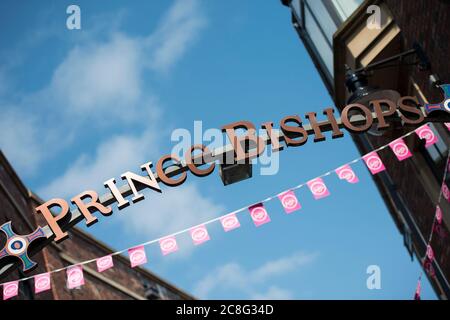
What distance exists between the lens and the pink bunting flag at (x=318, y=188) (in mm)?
7645

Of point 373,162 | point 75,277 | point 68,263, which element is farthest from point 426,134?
point 68,263

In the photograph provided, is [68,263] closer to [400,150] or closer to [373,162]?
[373,162]

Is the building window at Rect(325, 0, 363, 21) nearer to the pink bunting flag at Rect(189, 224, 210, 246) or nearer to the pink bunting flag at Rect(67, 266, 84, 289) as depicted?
the pink bunting flag at Rect(189, 224, 210, 246)

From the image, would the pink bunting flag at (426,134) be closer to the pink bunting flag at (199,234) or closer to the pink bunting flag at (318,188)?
the pink bunting flag at (318,188)

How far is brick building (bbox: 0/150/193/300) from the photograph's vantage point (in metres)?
17.2

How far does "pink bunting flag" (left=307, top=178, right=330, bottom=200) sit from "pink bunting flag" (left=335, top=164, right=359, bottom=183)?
0.31 metres

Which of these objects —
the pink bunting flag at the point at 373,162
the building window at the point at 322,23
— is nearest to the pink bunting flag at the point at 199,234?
the pink bunting flag at the point at 373,162

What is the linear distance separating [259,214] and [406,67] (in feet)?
18.7

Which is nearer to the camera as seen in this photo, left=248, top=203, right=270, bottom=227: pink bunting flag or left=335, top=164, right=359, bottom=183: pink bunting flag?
left=248, top=203, right=270, bottom=227: pink bunting flag

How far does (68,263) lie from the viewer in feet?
66.1

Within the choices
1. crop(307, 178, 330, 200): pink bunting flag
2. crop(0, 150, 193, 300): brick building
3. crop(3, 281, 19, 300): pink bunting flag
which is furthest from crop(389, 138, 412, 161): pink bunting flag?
crop(0, 150, 193, 300): brick building

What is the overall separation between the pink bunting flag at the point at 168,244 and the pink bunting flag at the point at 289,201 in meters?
1.31
